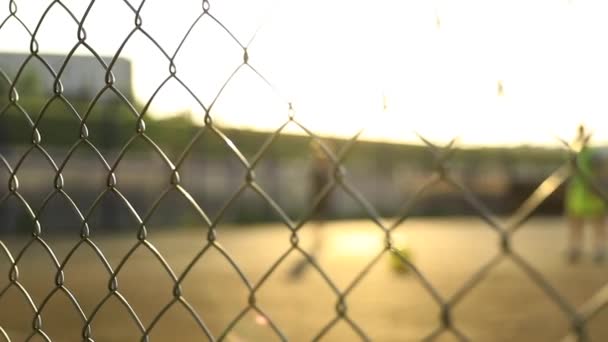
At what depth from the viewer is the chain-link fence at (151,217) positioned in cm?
139

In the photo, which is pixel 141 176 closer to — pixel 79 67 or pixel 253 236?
pixel 253 236

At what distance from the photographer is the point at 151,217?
7156mm

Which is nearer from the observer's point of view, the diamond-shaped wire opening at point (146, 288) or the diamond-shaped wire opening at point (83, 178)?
the diamond-shaped wire opening at point (146, 288)

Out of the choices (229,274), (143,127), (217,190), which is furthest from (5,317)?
(217,190)

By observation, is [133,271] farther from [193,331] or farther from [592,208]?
[592,208]

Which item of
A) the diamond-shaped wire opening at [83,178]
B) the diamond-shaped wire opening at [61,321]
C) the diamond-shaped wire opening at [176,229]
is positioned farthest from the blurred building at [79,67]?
the diamond-shaped wire opening at [83,178]

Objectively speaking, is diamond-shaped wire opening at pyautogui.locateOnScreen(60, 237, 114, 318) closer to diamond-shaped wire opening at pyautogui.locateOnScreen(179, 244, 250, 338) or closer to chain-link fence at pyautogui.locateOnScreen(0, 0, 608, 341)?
chain-link fence at pyautogui.locateOnScreen(0, 0, 608, 341)

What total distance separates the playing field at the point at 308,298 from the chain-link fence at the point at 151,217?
0.05 meters

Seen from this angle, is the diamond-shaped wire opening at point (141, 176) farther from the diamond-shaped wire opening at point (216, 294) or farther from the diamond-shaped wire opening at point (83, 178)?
the diamond-shaped wire opening at point (216, 294)

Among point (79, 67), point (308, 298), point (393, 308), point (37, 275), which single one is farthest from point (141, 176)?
point (79, 67)

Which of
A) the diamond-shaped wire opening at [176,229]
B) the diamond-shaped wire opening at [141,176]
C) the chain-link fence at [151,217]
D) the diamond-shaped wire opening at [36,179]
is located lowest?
the chain-link fence at [151,217]

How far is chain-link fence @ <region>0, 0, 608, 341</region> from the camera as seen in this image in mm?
1393

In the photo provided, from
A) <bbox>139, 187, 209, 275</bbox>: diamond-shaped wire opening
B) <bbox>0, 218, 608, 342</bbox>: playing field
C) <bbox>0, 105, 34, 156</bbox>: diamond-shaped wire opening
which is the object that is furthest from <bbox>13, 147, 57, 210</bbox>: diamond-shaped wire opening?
<bbox>0, 218, 608, 342</bbox>: playing field

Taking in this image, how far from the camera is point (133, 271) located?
31.0 ft
